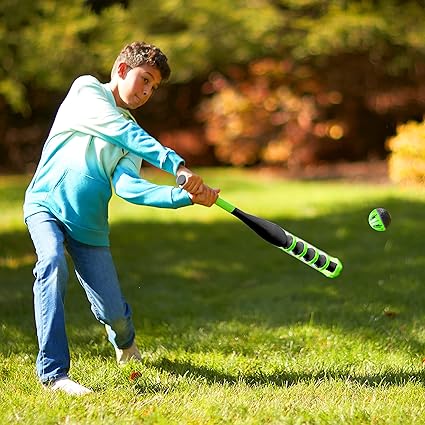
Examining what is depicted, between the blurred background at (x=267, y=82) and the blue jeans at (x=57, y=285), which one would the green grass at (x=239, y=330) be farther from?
the blurred background at (x=267, y=82)

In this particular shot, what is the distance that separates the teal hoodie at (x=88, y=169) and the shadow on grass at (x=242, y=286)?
2.93ft

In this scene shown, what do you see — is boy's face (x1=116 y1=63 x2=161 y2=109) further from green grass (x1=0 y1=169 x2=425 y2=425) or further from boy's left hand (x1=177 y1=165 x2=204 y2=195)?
green grass (x1=0 y1=169 x2=425 y2=425)

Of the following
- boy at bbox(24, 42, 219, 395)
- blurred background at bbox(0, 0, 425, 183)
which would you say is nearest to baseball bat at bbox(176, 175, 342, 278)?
boy at bbox(24, 42, 219, 395)

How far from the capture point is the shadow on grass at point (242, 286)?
5.18m

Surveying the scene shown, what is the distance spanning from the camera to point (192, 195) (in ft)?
12.4

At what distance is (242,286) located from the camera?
22.5 ft

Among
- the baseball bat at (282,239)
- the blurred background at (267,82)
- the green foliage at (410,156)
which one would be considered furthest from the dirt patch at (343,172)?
the baseball bat at (282,239)

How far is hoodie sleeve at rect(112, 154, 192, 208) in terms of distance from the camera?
3828 millimetres

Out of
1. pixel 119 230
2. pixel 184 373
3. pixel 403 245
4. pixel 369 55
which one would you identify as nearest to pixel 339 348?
pixel 184 373

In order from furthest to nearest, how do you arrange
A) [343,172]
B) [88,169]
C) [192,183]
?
[343,172], [88,169], [192,183]

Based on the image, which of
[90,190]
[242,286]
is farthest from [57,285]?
[242,286]

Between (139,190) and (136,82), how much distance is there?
526 millimetres

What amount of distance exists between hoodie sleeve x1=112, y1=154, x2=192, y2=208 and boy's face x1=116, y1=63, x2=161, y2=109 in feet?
0.88

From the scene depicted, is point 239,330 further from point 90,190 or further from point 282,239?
point 90,190
